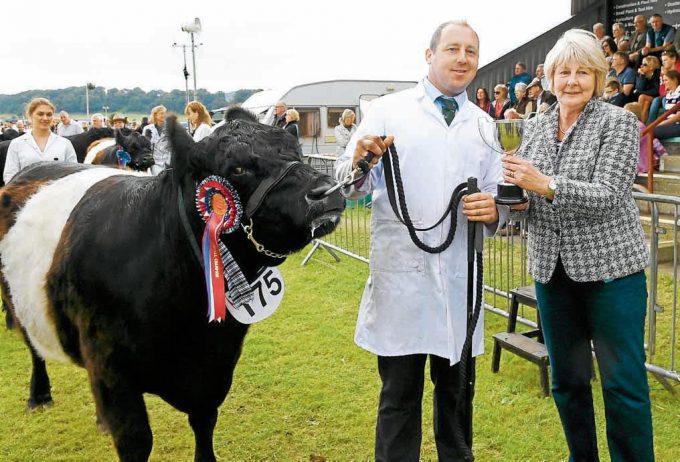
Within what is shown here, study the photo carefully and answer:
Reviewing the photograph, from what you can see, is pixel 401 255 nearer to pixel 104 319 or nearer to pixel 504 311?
pixel 104 319

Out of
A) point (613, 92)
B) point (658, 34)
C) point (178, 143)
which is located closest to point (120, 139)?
point (178, 143)

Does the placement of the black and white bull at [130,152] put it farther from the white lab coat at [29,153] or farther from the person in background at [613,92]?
the person in background at [613,92]

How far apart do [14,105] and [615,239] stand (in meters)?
81.6

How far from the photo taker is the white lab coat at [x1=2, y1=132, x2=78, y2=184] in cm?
555

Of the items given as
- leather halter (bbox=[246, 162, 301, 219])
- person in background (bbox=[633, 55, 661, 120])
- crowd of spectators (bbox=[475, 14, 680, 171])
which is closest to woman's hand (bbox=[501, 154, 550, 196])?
leather halter (bbox=[246, 162, 301, 219])

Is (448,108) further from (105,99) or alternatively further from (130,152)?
(105,99)

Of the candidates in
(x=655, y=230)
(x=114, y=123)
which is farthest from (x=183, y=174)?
(x=114, y=123)

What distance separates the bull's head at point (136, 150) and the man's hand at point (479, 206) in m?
7.05

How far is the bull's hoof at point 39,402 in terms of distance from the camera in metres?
4.22

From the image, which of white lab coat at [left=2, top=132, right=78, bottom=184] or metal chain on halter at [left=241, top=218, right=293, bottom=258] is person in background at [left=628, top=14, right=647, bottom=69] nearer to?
white lab coat at [left=2, top=132, right=78, bottom=184]

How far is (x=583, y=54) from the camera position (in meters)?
2.48

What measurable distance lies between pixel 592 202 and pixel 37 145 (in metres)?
5.31

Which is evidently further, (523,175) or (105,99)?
(105,99)

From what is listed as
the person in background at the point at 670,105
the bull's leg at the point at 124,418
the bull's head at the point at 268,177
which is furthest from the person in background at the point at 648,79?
the bull's leg at the point at 124,418
